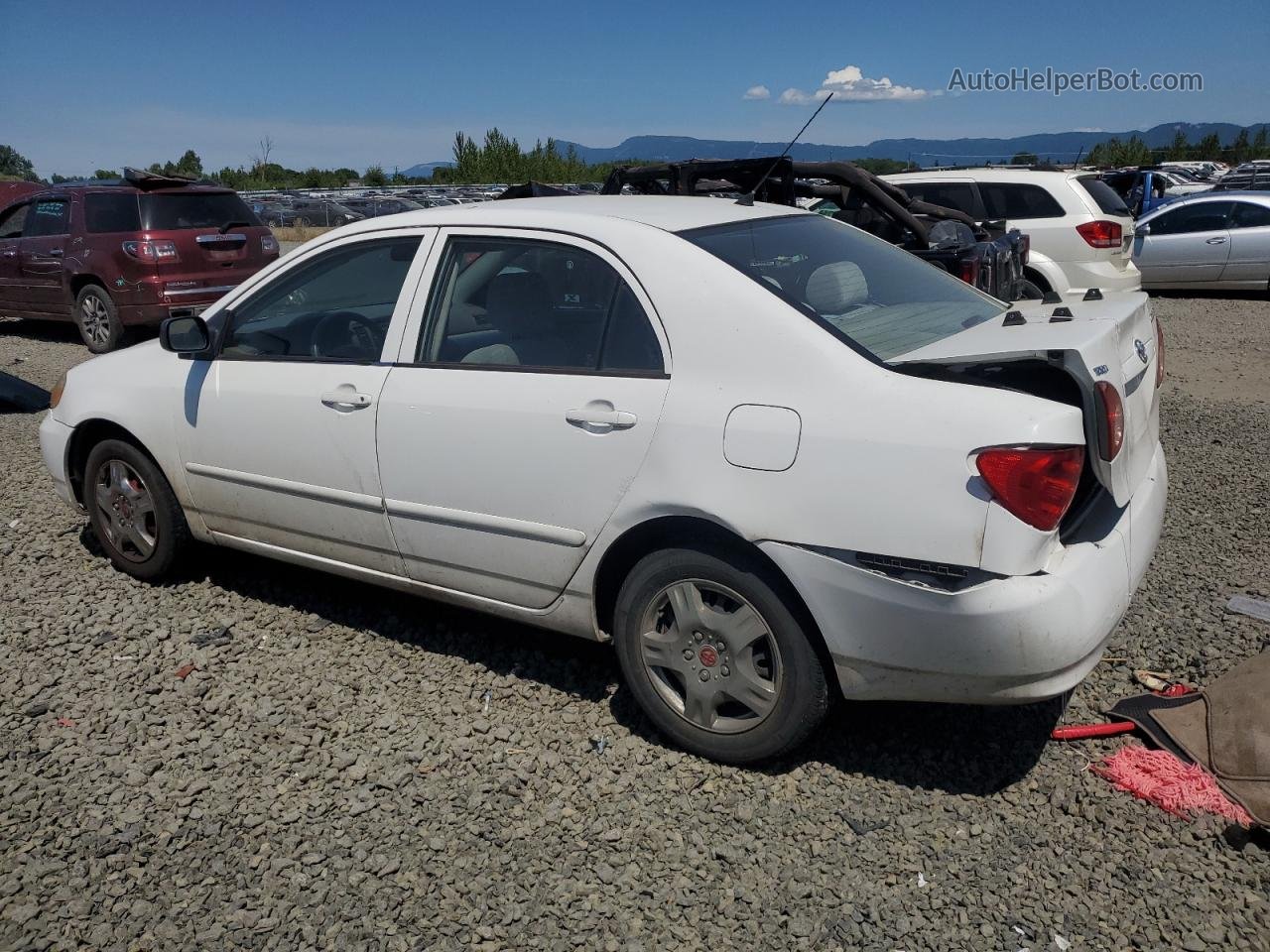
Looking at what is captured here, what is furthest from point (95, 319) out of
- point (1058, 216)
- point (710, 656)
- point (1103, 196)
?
point (1103, 196)

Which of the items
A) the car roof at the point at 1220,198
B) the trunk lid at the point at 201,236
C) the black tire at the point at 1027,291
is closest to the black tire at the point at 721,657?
the black tire at the point at 1027,291

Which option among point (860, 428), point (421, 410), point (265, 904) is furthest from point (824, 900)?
point (421, 410)

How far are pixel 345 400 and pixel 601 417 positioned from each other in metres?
1.13

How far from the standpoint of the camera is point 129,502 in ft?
15.3

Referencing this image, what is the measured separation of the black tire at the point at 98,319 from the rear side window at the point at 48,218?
86 centimetres

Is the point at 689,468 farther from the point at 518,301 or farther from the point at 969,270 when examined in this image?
the point at 969,270

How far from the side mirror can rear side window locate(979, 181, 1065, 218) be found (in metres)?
9.22

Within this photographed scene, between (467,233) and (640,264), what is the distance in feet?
2.66

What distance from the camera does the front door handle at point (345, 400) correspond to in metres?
3.72

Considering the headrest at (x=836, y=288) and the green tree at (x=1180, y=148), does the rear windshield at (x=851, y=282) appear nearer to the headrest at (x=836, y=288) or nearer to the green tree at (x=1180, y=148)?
the headrest at (x=836, y=288)

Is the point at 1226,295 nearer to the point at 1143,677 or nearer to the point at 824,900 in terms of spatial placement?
the point at 1143,677

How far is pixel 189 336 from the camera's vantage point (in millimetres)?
4152

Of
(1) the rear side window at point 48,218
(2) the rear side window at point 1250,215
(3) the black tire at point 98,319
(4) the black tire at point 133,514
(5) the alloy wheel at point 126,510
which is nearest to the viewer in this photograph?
(4) the black tire at point 133,514

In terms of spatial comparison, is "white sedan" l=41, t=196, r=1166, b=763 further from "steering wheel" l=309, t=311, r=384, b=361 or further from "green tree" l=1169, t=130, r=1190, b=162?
"green tree" l=1169, t=130, r=1190, b=162
